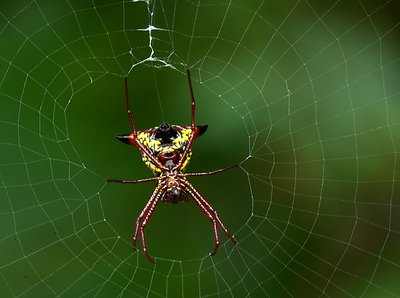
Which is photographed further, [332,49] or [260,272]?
[332,49]

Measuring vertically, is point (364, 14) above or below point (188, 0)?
below

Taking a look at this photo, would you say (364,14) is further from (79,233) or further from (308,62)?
(79,233)

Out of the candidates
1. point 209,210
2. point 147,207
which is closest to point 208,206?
point 209,210

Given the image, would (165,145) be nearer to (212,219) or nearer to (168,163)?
(168,163)

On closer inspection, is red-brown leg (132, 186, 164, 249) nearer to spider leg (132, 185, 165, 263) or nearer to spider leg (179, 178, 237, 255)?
spider leg (132, 185, 165, 263)

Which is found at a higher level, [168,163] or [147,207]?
[168,163]

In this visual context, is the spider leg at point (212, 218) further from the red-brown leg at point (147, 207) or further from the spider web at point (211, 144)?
the red-brown leg at point (147, 207)

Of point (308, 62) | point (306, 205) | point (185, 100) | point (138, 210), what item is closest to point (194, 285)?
point (138, 210)
